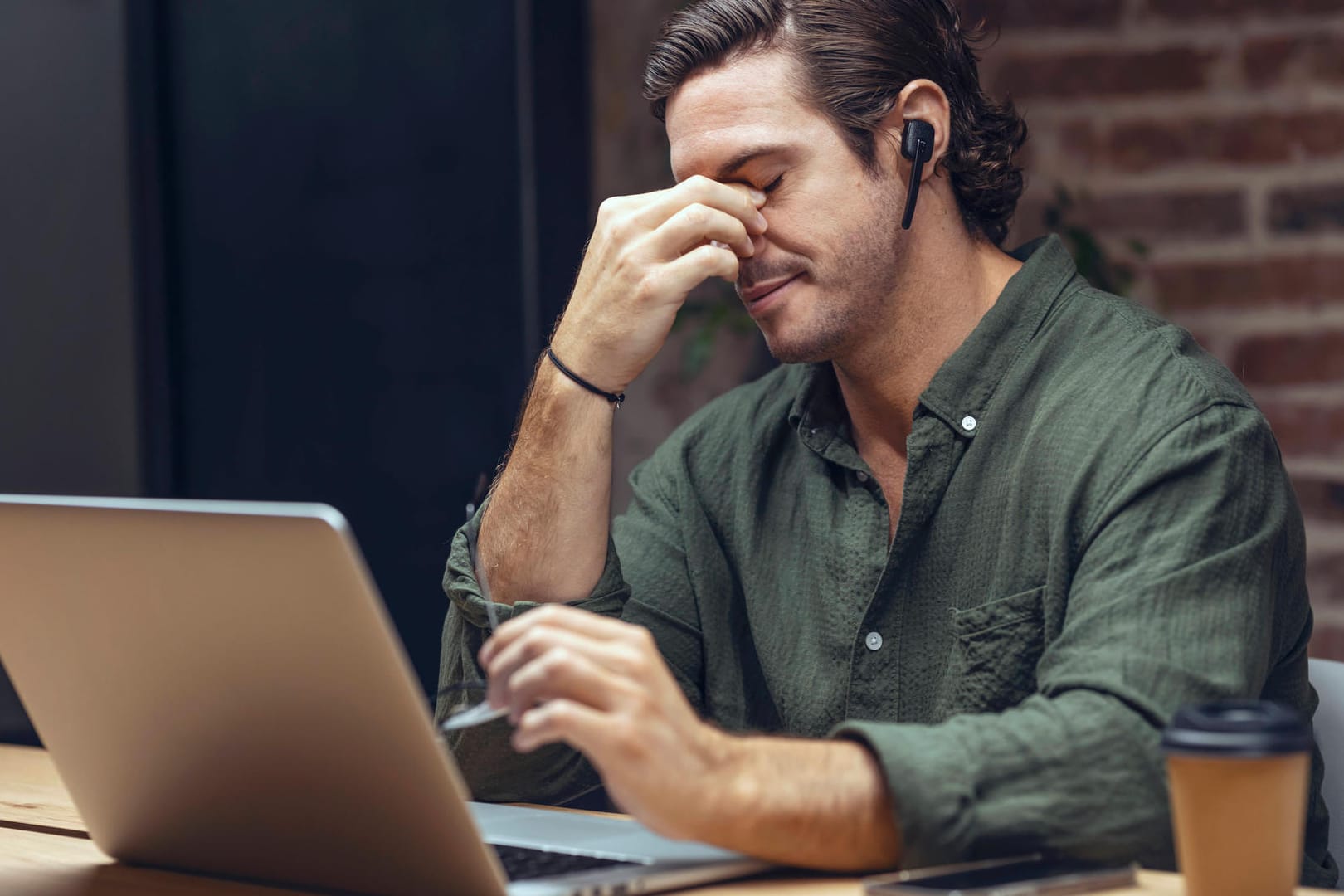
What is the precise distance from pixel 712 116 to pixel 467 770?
605 mm

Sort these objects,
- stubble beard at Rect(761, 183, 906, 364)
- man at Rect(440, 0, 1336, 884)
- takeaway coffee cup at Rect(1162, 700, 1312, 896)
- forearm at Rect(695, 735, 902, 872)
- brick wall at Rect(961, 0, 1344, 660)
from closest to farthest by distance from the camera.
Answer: takeaway coffee cup at Rect(1162, 700, 1312, 896) < forearm at Rect(695, 735, 902, 872) < man at Rect(440, 0, 1336, 884) < stubble beard at Rect(761, 183, 906, 364) < brick wall at Rect(961, 0, 1344, 660)

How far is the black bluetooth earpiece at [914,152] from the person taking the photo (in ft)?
4.76

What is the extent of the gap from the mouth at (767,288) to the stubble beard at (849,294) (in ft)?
0.06

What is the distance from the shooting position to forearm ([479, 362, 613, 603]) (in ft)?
4.61

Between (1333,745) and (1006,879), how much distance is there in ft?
1.73

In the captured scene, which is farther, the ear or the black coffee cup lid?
the ear

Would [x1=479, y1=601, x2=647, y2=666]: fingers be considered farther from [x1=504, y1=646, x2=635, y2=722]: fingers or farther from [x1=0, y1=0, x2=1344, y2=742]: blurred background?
[x1=0, y1=0, x2=1344, y2=742]: blurred background

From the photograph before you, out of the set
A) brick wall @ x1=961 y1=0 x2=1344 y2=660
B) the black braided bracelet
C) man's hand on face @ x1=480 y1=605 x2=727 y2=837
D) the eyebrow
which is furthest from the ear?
man's hand on face @ x1=480 y1=605 x2=727 y2=837

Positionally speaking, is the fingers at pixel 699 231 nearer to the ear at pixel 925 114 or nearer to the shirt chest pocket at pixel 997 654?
the ear at pixel 925 114

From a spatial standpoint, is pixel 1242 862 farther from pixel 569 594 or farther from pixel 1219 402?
pixel 569 594

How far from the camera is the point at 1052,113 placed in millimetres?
2189

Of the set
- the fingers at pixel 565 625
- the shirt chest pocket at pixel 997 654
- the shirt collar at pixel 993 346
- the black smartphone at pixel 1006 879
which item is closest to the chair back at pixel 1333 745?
the shirt chest pocket at pixel 997 654

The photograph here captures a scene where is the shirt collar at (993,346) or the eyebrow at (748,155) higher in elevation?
the eyebrow at (748,155)

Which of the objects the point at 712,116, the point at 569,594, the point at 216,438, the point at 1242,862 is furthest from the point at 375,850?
the point at 216,438
